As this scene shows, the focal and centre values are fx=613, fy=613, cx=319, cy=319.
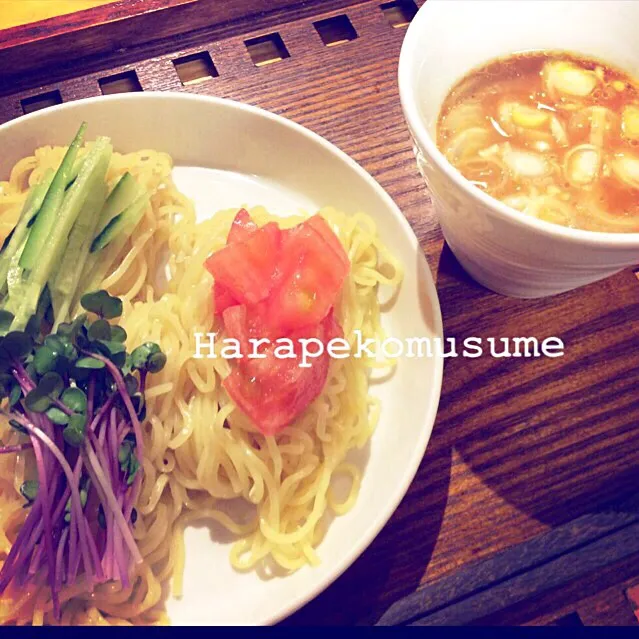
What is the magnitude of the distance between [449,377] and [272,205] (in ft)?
2.33

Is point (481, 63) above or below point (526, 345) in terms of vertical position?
above

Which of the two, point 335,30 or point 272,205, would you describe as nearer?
point 272,205

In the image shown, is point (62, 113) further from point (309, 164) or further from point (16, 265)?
point (309, 164)

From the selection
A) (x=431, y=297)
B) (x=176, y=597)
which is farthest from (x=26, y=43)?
(x=176, y=597)

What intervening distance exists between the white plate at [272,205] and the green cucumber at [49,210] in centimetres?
21

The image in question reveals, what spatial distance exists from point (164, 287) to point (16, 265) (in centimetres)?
36

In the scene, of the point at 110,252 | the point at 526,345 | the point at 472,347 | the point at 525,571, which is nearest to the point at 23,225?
the point at 110,252

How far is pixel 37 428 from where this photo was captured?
4.07 feet

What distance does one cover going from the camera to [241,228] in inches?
57.3

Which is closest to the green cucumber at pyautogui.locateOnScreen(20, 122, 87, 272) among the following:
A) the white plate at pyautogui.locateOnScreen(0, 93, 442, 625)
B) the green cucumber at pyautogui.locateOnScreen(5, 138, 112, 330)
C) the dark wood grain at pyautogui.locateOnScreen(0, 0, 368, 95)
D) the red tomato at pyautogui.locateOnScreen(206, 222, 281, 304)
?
the green cucumber at pyautogui.locateOnScreen(5, 138, 112, 330)

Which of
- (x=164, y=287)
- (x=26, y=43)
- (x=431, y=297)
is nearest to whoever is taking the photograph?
(x=431, y=297)

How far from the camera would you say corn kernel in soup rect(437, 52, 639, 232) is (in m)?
1.22

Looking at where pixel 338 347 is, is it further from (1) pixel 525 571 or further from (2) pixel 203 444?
(1) pixel 525 571

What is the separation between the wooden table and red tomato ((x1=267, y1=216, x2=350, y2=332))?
0.34 meters
